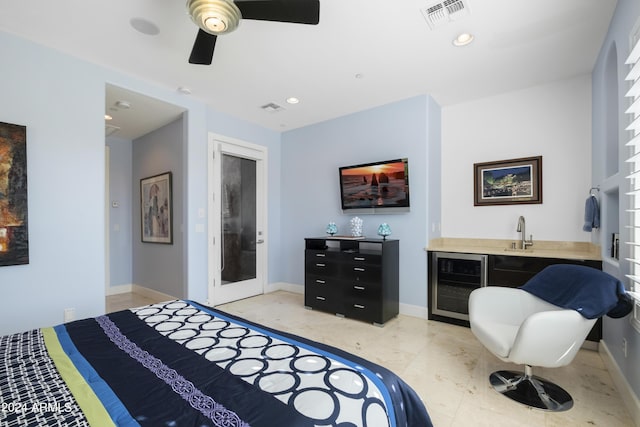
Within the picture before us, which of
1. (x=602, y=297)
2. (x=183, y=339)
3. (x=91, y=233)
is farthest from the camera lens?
(x=91, y=233)

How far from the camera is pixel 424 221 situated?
3678mm

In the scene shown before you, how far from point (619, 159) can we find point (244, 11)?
2711 millimetres

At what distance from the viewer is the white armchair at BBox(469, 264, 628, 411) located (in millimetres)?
1850

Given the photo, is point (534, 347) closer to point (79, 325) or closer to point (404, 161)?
point (404, 161)

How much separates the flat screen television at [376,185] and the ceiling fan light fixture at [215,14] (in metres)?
2.52

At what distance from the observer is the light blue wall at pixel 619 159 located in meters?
1.87

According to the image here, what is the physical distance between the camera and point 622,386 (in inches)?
79.3

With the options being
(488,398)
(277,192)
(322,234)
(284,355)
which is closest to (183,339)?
(284,355)

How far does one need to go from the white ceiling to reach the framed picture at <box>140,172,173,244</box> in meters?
1.57

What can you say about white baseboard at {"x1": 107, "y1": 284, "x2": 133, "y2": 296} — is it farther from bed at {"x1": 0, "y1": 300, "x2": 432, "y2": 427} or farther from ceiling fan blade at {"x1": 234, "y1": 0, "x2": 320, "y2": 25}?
ceiling fan blade at {"x1": 234, "y1": 0, "x2": 320, "y2": 25}

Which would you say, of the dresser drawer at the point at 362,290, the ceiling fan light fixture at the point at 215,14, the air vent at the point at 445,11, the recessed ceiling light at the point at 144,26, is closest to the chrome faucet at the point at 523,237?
the dresser drawer at the point at 362,290

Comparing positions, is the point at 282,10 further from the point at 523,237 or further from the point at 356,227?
the point at 523,237

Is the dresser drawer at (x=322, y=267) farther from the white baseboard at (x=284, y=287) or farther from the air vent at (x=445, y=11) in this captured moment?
the air vent at (x=445, y=11)

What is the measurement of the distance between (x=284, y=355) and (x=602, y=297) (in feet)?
6.51
